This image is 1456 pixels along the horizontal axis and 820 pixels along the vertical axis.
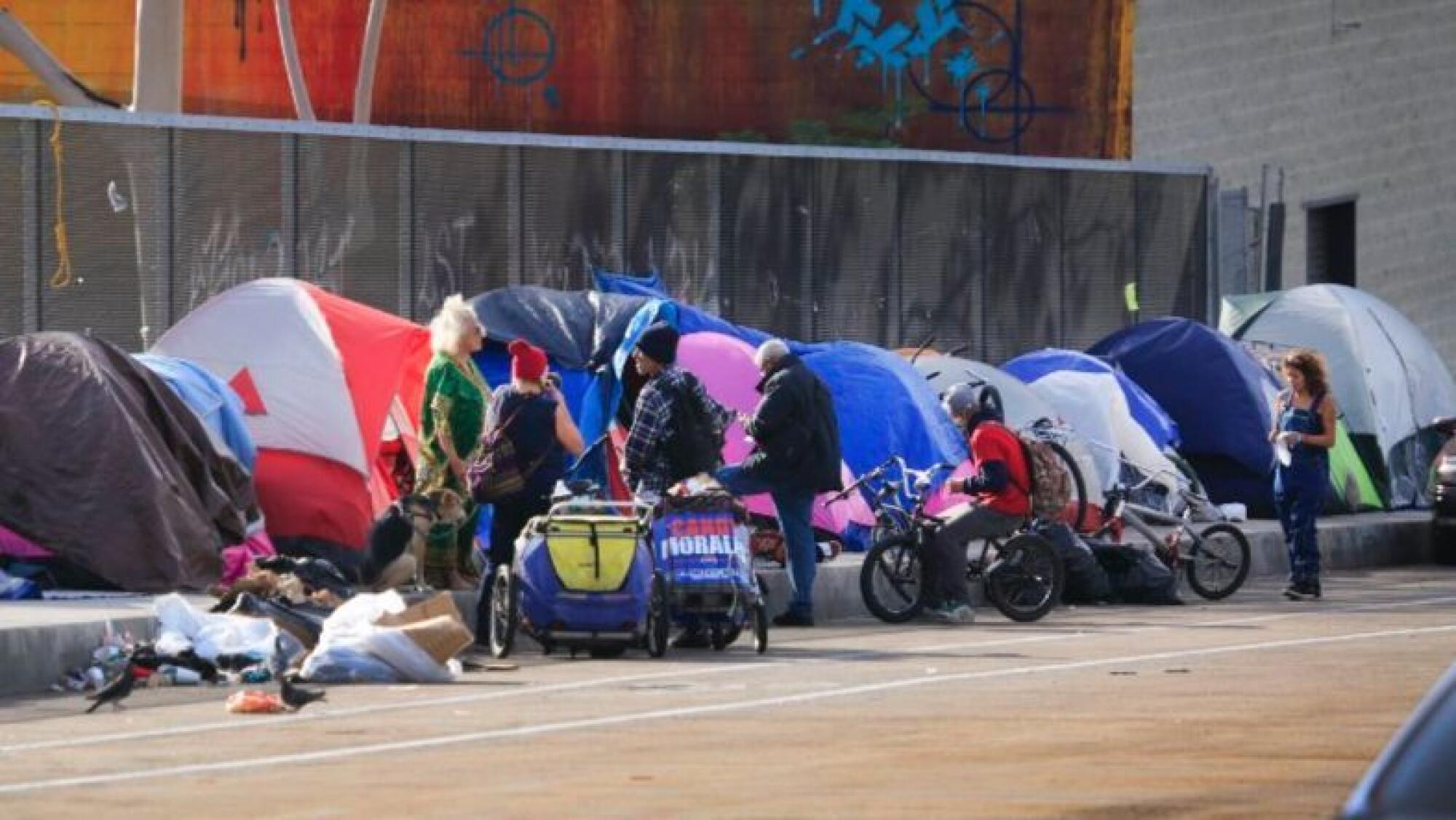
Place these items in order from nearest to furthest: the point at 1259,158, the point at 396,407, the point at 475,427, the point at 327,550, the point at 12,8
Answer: the point at 475,427 < the point at 327,550 < the point at 396,407 < the point at 12,8 < the point at 1259,158

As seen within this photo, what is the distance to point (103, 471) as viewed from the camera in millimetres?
20609

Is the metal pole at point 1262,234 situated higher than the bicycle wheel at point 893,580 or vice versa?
the metal pole at point 1262,234

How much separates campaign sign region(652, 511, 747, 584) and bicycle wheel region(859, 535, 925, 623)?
2.90 m

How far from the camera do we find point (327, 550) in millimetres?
22641

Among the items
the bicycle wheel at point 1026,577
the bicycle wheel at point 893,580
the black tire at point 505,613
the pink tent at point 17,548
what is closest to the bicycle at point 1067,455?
the bicycle wheel at point 1026,577

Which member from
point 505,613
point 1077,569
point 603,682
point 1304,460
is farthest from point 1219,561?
point 603,682

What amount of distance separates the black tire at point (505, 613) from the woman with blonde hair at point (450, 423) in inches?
56.8

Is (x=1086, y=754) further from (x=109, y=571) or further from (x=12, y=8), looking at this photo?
(x=12, y=8)

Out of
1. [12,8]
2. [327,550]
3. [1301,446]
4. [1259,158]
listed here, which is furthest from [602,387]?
[1259,158]

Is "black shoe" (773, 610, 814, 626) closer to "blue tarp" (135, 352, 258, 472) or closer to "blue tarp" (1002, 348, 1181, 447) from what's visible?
"blue tarp" (135, 352, 258, 472)

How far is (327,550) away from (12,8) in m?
14.7

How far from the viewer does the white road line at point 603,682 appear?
14211 mm

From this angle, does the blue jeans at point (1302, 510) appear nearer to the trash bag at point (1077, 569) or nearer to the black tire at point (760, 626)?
the trash bag at point (1077, 569)

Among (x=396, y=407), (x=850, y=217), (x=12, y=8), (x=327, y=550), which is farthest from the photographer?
(x=12, y=8)
